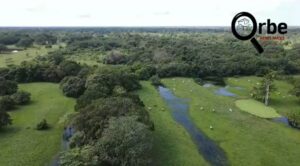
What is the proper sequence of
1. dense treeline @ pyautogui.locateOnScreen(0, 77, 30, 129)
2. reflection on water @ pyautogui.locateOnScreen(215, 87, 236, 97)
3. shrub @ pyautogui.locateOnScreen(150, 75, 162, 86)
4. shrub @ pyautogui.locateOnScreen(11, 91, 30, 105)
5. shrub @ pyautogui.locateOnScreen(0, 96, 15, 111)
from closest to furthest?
1. shrub @ pyautogui.locateOnScreen(0, 96, 15, 111)
2. dense treeline @ pyautogui.locateOnScreen(0, 77, 30, 129)
3. shrub @ pyautogui.locateOnScreen(11, 91, 30, 105)
4. reflection on water @ pyautogui.locateOnScreen(215, 87, 236, 97)
5. shrub @ pyautogui.locateOnScreen(150, 75, 162, 86)

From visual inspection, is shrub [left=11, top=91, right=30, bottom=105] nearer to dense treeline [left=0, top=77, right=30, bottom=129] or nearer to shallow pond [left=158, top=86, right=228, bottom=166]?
dense treeline [left=0, top=77, right=30, bottom=129]

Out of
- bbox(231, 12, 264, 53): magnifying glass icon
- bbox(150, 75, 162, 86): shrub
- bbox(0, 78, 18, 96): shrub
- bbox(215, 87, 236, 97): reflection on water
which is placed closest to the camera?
bbox(231, 12, 264, 53): magnifying glass icon

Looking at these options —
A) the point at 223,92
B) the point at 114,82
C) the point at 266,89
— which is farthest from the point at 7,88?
the point at 266,89

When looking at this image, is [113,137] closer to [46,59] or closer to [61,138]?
[61,138]

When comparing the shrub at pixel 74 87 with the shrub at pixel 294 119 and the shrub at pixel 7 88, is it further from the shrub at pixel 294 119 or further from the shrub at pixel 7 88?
the shrub at pixel 294 119

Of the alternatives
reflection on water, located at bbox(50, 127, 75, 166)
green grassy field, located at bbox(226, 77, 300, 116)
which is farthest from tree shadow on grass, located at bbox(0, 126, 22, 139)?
green grassy field, located at bbox(226, 77, 300, 116)

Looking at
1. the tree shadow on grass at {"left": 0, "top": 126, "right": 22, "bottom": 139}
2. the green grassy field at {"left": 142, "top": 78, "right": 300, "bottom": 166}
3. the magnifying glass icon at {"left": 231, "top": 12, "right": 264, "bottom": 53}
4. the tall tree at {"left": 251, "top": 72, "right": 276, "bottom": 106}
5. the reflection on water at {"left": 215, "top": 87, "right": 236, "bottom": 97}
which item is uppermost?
the magnifying glass icon at {"left": 231, "top": 12, "right": 264, "bottom": 53}

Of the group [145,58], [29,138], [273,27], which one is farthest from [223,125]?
[145,58]
